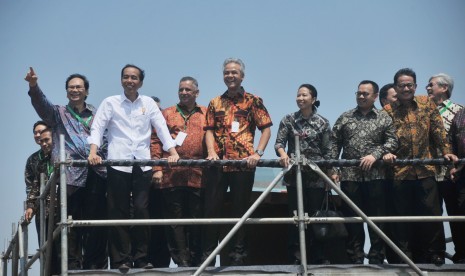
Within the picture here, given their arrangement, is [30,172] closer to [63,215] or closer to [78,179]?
[78,179]

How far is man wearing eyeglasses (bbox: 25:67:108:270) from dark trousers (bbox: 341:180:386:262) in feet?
8.16

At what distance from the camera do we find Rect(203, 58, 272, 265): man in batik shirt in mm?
8289

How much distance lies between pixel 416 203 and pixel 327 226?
3.22 ft

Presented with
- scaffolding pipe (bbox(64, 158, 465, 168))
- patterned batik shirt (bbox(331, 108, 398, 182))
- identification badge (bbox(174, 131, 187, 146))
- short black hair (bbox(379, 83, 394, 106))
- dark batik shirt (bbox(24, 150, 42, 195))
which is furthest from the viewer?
short black hair (bbox(379, 83, 394, 106))

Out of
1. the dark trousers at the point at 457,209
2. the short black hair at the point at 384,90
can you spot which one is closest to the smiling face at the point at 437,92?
the short black hair at the point at 384,90

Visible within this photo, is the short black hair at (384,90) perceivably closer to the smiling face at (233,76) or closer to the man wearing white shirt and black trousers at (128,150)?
the smiling face at (233,76)

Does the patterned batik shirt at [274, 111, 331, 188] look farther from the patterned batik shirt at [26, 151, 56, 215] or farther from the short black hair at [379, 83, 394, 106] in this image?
the patterned batik shirt at [26, 151, 56, 215]

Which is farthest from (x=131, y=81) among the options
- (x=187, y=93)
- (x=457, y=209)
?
(x=457, y=209)

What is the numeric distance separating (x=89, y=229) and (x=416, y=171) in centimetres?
334

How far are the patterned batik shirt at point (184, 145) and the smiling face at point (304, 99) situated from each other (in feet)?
3.52

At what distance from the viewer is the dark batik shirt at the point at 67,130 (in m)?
8.38

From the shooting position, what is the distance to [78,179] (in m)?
8.32

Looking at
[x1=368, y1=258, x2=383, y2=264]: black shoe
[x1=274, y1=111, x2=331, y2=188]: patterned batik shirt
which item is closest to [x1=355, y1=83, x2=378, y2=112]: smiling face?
[x1=274, y1=111, x2=331, y2=188]: patterned batik shirt

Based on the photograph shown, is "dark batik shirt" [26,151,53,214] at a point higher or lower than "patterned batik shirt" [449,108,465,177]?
lower
